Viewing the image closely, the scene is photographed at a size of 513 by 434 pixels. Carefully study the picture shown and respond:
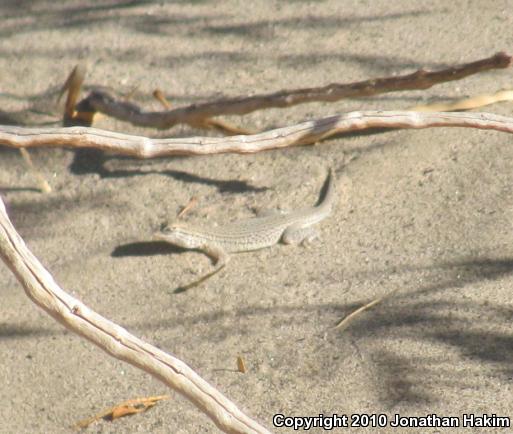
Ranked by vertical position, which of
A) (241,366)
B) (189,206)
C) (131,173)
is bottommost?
(241,366)

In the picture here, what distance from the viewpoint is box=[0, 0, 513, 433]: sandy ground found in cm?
393

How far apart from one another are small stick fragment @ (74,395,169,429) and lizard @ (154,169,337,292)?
93 cm

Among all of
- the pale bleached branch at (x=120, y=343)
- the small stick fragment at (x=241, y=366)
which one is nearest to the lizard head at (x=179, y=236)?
the small stick fragment at (x=241, y=366)

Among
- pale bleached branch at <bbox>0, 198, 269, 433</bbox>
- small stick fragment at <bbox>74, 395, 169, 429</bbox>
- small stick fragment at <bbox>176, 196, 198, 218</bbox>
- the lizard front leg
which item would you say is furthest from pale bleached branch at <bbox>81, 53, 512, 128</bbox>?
pale bleached branch at <bbox>0, 198, 269, 433</bbox>

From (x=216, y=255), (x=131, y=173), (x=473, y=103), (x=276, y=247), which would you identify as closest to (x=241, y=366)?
(x=216, y=255)

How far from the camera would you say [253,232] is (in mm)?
5043

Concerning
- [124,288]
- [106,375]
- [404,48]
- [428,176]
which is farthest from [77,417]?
[404,48]

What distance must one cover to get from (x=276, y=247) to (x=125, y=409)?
1.42m

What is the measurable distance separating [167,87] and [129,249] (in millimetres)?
1323

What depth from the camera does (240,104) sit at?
4.68 meters

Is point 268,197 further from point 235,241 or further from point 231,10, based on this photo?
point 231,10

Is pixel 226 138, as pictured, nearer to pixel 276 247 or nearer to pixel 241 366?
pixel 241 366

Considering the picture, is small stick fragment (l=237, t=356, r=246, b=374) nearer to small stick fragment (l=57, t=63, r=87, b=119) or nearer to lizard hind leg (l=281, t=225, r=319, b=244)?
lizard hind leg (l=281, t=225, r=319, b=244)

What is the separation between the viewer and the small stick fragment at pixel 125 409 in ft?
13.0
